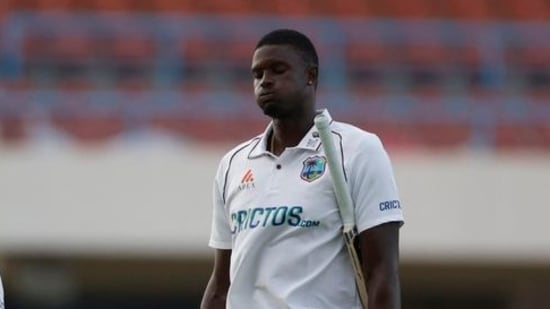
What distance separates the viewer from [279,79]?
4.08 metres

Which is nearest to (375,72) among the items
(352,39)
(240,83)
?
(352,39)

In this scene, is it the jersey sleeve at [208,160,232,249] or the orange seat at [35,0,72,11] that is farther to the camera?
the orange seat at [35,0,72,11]

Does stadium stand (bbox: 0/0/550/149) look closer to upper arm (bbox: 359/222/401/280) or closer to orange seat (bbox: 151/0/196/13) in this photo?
orange seat (bbox: 151/0/196/13)

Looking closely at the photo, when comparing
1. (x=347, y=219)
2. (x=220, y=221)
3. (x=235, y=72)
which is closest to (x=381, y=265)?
(x=347, y=219)

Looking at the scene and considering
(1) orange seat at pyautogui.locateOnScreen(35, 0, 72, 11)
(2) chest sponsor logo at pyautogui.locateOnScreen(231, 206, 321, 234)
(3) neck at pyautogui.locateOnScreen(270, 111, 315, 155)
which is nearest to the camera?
(2) chest sponsor logo at pyautogui.locateOnScreen(231, 206, 321, 234)

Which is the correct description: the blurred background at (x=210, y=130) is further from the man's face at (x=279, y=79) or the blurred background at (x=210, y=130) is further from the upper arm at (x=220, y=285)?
the man's face at (x=279, y=79)

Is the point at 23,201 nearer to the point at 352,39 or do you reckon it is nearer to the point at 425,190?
the point at 425,190

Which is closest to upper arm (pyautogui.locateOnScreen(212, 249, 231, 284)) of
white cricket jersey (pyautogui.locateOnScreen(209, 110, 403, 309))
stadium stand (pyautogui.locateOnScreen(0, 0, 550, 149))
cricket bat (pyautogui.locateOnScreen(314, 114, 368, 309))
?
white cricket jersey (pyautogui.locateOnScreen(209, 110, 403, 309))

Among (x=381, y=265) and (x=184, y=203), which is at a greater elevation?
(x=381, y=265)

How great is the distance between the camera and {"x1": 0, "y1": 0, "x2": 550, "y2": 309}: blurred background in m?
10.7

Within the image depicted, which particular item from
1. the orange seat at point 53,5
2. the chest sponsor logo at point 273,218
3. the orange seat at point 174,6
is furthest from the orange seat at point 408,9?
the chest sponsor logo at point 273,218

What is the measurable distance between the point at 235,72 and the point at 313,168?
8.46m

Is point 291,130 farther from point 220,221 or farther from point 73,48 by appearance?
point 73,48

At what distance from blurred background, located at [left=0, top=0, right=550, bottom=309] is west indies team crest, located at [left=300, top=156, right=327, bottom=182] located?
258 inches
